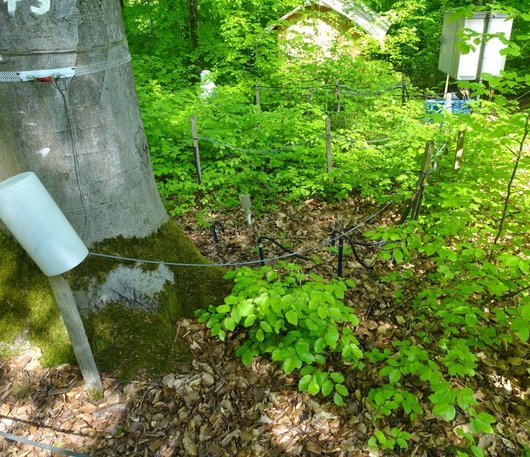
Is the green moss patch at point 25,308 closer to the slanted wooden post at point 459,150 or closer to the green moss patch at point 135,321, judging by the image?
the green moss patch at point 135,321

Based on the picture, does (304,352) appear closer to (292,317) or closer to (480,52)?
(292,317)

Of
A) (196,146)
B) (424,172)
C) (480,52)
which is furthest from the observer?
(480,52)

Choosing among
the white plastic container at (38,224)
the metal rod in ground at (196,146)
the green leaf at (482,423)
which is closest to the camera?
the white plastic container at (38,224)

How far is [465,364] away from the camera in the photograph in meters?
2.53

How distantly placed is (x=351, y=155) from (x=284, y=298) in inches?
174

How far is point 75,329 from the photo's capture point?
2441mm

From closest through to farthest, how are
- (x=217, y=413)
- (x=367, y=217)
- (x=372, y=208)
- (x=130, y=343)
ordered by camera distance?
(x=217, y=413), (x=130, y=343), (x=367, y=217), (x=372, y=208)

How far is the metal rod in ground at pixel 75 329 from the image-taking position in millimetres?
2312

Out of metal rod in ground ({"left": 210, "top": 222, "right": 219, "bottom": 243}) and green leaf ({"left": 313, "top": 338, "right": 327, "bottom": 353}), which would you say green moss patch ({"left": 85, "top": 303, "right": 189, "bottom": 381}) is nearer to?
green leaf ({"left": 313, "top": 338, "right": 327, "bottom": 353})

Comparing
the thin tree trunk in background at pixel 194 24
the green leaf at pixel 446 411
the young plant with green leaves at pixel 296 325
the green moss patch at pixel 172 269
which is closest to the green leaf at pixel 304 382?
the young plant with green leaves at pixel 296 325

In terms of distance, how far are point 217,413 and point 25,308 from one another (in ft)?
4.91

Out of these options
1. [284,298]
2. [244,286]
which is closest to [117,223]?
[244,286]

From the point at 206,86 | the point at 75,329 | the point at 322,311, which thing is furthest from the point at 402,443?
the point at 206,86

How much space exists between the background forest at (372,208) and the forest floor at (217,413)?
33 millimetres
